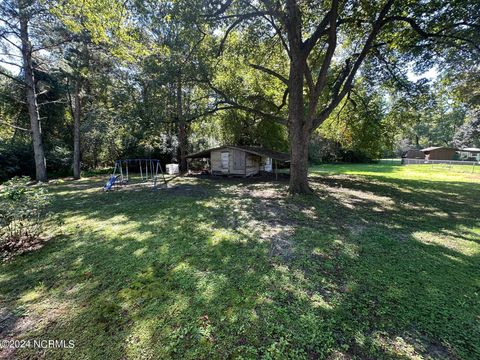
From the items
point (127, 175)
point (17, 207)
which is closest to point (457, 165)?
point (127, 175)

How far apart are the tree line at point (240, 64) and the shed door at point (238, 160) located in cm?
382

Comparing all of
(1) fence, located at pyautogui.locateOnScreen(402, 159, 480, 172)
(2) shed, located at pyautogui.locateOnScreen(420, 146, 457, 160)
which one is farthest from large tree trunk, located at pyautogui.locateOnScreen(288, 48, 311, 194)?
(2) shed, located at pyautogui.locateOnScreen(420, 146, 457, 160)

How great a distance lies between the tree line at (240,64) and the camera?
725cm

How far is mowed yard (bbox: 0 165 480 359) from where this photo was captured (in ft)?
6.79

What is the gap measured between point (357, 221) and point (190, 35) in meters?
8.45

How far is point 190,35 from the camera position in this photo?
771cm

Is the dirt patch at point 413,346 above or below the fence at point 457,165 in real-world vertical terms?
below

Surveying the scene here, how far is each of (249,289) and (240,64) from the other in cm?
1215

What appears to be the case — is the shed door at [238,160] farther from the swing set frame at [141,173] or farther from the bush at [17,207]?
the bush at [17,207]

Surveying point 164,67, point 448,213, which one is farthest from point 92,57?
point 448,213

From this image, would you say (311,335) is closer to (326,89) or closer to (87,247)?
(87,247)

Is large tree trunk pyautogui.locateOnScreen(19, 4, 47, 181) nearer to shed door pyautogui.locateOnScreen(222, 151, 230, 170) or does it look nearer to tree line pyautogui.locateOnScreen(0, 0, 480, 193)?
tree line pyautogui.locateOnScreen(0, 0, 480, 193)

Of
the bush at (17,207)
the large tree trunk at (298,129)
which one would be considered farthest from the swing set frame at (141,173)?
the large tree trunk at (298,129)

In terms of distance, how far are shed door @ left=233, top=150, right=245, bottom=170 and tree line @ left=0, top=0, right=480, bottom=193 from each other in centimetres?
382
